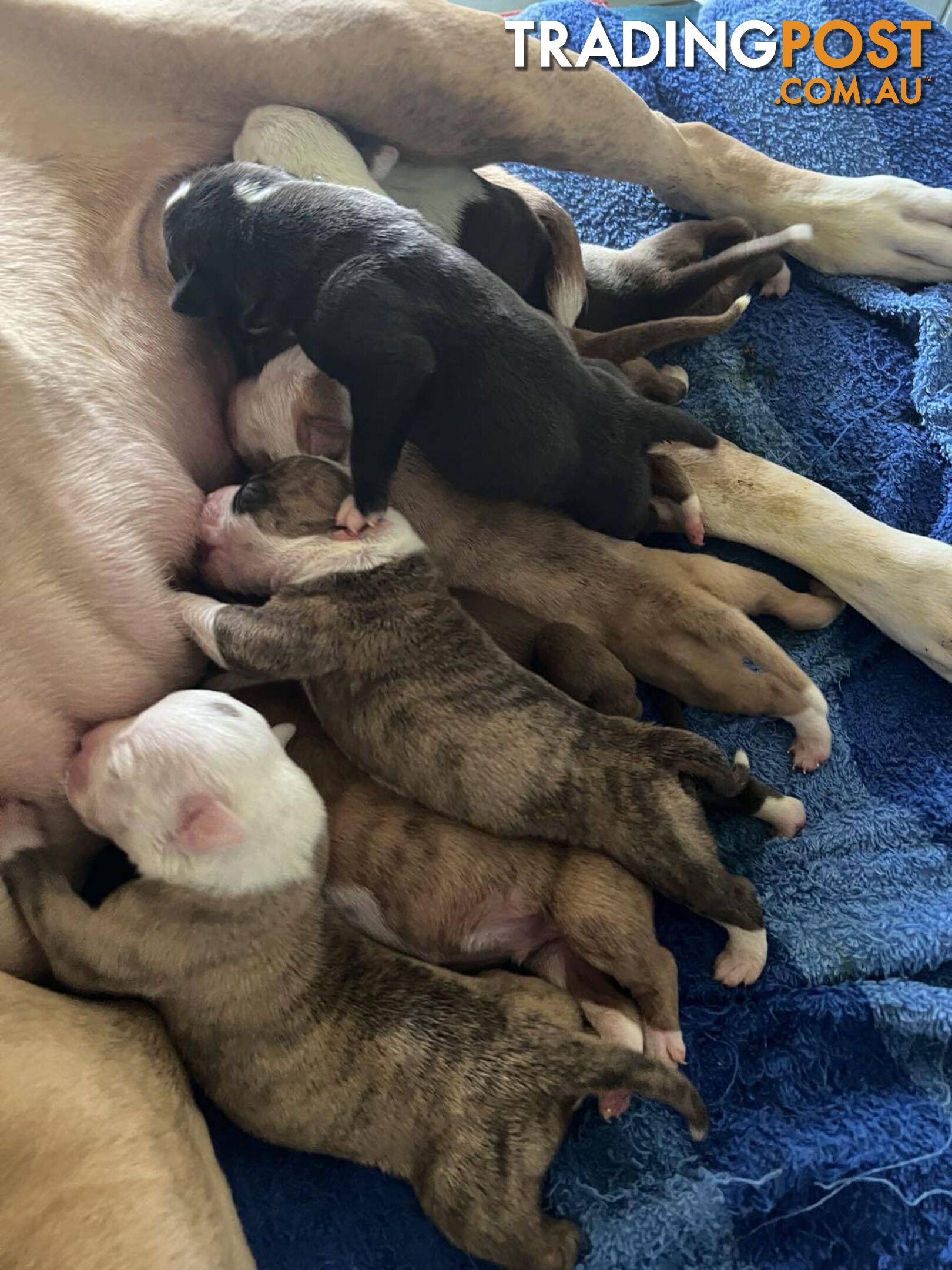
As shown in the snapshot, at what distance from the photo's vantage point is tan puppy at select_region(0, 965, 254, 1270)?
1102mm

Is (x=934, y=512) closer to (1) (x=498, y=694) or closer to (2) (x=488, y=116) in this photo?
(1) (x=498, y=694)

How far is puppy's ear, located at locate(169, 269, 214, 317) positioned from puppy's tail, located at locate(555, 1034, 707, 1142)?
3.97 feet

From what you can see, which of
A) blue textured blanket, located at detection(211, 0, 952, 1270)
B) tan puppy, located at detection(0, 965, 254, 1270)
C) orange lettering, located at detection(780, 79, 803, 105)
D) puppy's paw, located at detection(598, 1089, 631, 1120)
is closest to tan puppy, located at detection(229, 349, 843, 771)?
blue textured blanket, located at detection(211, 0, 952, 1270)

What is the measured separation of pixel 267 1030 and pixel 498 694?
1.84 feet

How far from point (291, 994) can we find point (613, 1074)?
0.43 metres

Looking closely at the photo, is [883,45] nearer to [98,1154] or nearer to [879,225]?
[879,225]

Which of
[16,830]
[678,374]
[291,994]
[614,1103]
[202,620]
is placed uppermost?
[678,374]

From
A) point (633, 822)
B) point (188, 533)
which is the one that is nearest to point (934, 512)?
point (633, 822)

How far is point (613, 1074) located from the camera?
1308mm

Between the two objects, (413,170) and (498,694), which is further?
(413,170)

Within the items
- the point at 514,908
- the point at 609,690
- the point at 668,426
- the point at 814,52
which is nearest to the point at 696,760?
the point at 609,690

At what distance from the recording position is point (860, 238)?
2195mm

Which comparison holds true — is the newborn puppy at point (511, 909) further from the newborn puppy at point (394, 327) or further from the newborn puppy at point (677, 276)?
the newborn puppy at point (677, 276)

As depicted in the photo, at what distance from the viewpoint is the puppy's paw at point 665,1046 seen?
146cm
